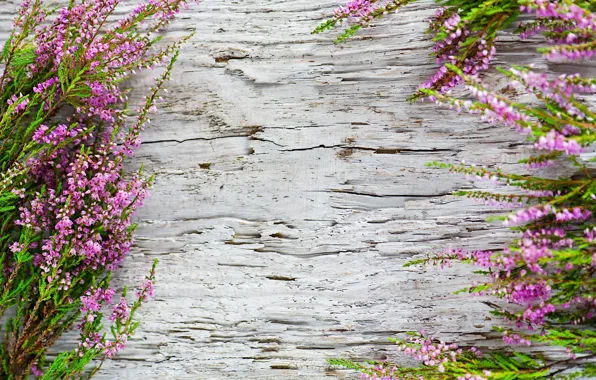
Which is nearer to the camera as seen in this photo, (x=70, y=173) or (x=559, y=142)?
(x=559, y=142)

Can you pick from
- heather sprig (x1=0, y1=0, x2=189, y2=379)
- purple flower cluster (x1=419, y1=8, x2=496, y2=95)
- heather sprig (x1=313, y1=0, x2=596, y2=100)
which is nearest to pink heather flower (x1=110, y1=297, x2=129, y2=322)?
heather sprig (x1=0, y1=0, x2=189, y2=379)

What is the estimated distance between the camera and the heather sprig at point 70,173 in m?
1.57

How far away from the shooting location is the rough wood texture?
1.66 m

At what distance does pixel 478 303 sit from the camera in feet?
5.37

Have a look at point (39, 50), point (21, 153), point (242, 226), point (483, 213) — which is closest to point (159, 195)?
point (242, 226)

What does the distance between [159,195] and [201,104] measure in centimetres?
33

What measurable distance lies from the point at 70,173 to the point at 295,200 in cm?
67

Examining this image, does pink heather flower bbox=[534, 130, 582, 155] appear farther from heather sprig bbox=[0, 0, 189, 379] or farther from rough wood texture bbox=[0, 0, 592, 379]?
heather sprig bbox=[0, 0, 189, 379]

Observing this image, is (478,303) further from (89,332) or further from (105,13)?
(105,13)

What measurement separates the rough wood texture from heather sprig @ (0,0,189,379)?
10 cm

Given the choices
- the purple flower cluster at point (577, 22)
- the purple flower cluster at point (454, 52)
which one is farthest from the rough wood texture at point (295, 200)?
the purple flower cluster at point (577, 22)

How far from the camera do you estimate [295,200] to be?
1724mm

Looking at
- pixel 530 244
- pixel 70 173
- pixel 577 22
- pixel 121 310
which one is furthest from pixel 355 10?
pixel 121 310

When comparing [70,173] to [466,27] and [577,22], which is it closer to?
[466,27]
